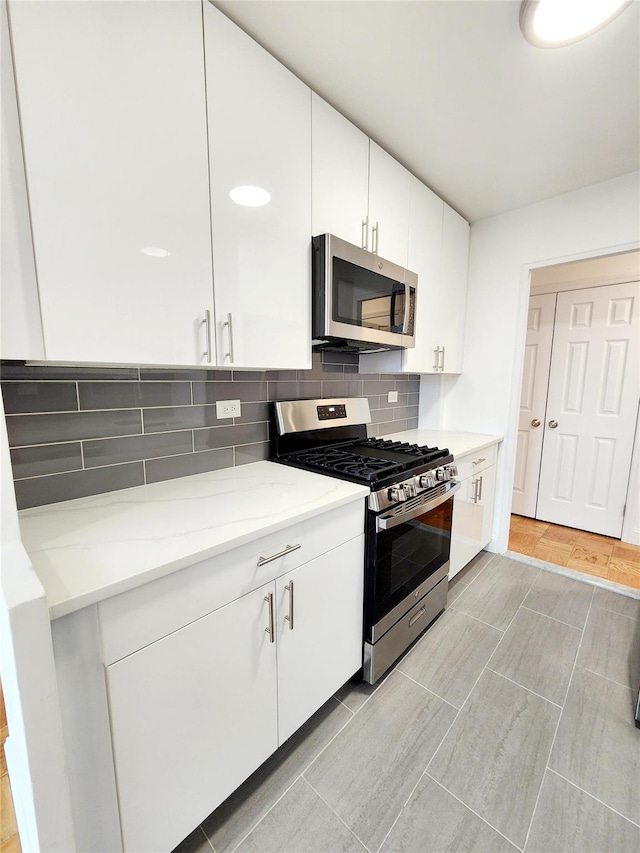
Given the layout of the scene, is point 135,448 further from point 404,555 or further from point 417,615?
point 417,615

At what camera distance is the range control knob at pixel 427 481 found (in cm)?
157

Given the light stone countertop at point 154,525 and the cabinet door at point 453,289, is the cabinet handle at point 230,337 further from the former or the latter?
the cabinet door at point 453,289

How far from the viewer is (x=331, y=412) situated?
77.9 inches

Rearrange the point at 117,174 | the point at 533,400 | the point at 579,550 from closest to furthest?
1. the point at 117,174
2. the point at 579,550
3. the point at 533,400

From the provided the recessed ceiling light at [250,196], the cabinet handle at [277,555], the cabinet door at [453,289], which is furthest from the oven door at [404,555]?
the recessed ceiling light at [250,196]

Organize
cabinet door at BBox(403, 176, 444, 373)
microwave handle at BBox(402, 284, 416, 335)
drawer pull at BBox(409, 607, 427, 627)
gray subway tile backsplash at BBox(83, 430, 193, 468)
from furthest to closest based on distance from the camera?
cabinet door at BBox(403, 176, 444, 373) → microwave handle at BBox(402, 284, 416, 335) → drawer pull at BBox(409, 607, 427, 627) → gray subway tile backsplash at BBox(83, 430, 193, 468)

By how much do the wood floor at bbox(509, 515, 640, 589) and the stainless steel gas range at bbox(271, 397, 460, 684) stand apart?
4.25 ft

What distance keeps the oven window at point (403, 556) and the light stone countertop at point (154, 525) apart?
0.93ft

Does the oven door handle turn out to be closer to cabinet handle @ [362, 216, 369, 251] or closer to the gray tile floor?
the gray tile floor

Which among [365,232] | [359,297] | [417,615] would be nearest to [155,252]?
[359,297]

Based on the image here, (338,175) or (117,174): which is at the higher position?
(338,175)

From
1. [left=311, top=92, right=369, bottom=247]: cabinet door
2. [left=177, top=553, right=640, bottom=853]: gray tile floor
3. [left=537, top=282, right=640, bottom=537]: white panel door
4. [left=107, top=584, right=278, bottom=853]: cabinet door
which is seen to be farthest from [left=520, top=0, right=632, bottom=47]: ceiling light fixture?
[left=177, top=553, right=640, bottom=853]: gray tile floor

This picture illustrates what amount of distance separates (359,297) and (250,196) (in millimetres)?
612

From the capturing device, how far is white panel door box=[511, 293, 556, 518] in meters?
3.12
